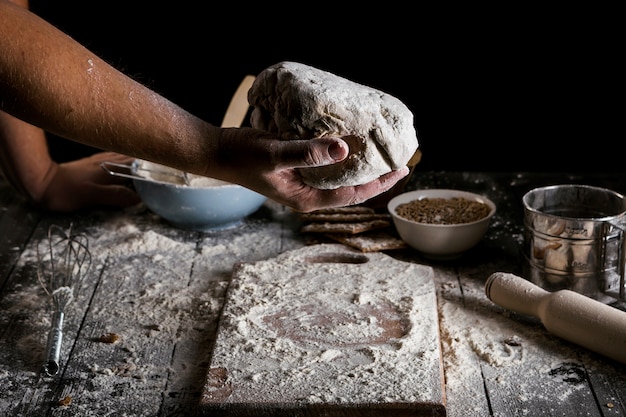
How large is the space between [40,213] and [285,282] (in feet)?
3.05

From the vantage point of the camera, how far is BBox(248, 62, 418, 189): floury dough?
1696mm

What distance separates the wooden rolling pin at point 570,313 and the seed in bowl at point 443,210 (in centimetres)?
32

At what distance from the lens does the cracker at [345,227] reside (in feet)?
7.41

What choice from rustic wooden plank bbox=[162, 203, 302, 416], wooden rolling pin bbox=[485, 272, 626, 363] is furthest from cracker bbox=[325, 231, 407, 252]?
wooden rolling pin bbox=[485, 272, 626, 363]

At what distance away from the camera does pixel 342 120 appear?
5.59ft

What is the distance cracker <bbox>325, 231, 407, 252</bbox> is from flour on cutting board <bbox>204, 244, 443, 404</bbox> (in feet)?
0.12

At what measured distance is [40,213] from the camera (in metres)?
2.57

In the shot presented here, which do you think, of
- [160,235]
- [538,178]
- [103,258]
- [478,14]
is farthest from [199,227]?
[478,14]

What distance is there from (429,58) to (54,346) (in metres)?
1.78

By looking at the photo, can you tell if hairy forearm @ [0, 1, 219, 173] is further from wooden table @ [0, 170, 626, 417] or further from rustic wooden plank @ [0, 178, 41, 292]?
rustic wooden plank @ [0, 178, 41, 292]

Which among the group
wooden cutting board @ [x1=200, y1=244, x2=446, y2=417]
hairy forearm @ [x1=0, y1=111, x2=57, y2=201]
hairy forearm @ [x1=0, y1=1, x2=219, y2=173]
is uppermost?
hairy forearm @ [x1=0, y1=1, x2=219, y2=173]

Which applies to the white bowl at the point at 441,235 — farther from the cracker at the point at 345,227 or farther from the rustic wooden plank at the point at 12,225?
the rustic wooden plank at the point at 12,225

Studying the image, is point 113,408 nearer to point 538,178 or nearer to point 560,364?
point 560,364

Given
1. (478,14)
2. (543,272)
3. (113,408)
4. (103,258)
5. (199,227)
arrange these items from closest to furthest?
(113,408) → (543,272) → (103,258) → (199,227) → (478,14)
